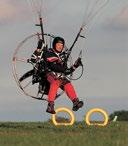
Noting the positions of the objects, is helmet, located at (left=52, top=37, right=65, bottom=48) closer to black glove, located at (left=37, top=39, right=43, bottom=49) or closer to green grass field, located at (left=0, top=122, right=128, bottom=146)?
black glove, located at (left=37, top=39, right=43, bottom=49)

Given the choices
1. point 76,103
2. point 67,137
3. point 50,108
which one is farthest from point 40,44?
point 67,137

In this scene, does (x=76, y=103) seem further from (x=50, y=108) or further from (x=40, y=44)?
(x=40, y=44)

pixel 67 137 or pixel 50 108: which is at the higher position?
pixel 50 108

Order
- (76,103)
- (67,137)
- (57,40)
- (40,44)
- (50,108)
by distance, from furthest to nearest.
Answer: (76,103)
(57,40)
(50,108)
(40,44)
(67,137)

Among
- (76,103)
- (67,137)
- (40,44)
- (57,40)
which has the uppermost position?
(57,40)

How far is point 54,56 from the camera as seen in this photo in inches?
894

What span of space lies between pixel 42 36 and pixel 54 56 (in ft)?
2.51

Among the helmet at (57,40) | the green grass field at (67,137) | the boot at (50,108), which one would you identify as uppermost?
the helmet at (57,40)

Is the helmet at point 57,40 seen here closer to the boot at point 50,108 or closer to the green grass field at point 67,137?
the boot at point 50,108

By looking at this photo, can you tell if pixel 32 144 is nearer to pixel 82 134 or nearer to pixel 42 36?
pixel 82 134

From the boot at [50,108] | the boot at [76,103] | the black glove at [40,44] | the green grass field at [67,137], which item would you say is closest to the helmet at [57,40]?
the black glove at [40,44]

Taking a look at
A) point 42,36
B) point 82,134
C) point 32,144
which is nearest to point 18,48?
point 42,36

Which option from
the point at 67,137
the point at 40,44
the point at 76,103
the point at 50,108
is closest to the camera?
the point at 67,137

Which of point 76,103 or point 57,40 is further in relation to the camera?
point 76,103
